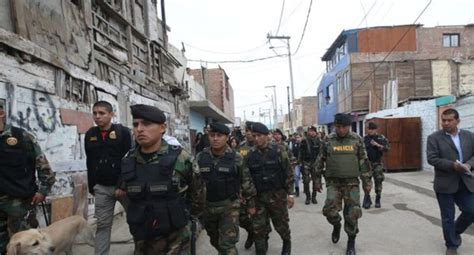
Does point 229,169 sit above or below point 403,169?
above

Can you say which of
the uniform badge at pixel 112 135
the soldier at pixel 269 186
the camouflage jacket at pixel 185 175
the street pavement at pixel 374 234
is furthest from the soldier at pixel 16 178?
the soldier at pixel 269 186

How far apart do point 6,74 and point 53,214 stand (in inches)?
77.6

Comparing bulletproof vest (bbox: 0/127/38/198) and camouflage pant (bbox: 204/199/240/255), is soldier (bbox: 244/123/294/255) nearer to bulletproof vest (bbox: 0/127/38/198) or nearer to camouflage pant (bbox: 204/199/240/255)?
camouflage pant (bbox: 204/199/240/255)

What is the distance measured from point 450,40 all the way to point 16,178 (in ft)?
98.9

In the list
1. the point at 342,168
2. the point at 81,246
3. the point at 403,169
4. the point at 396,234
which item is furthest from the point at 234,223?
the point at 403,169

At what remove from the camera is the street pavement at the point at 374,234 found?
525 cm

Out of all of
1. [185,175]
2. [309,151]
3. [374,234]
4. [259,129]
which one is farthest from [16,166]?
[309,151]

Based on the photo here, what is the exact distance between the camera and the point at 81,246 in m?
5.45

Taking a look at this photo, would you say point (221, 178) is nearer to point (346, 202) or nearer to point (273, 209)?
point (273, 209)

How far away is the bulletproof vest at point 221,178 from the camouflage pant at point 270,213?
2.17ft

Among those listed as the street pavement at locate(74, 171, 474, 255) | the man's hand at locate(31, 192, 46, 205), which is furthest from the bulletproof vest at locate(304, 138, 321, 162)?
the man's hand at locate(31, 192, 46, 205)

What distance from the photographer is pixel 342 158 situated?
17.0ft

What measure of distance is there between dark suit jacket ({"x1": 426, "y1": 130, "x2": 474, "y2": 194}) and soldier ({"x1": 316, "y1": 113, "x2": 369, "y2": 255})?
2.81ft

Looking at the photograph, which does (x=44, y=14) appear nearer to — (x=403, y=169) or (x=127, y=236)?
(x=127, y=236)
